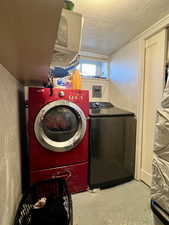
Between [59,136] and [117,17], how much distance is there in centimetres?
144

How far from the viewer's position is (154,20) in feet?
4.71

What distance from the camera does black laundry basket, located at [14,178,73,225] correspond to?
2.81 ft

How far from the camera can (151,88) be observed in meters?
1.62

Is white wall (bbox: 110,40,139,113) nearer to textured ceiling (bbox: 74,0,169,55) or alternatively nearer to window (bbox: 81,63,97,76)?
textured ceiling (bbox: 74,0,169,55)

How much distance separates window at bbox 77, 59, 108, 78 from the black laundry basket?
1812 millimetres

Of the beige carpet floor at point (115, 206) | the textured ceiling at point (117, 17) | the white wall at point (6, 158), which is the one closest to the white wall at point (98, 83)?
the textured ceiling at point (117, 17)

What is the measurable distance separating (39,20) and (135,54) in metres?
1.76

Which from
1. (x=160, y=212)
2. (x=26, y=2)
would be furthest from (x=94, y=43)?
(x=160, y=212)

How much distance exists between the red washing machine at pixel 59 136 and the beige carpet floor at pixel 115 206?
0.19m

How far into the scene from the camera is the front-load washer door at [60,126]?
1.29 meters

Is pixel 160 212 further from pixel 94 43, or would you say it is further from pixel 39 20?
pixel 94 43

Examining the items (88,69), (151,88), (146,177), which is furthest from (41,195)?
(88,69)

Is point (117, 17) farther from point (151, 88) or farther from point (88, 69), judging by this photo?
point (88, 69)

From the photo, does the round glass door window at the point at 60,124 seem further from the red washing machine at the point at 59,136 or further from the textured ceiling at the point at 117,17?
the textured ceiling at the point at 117,17
